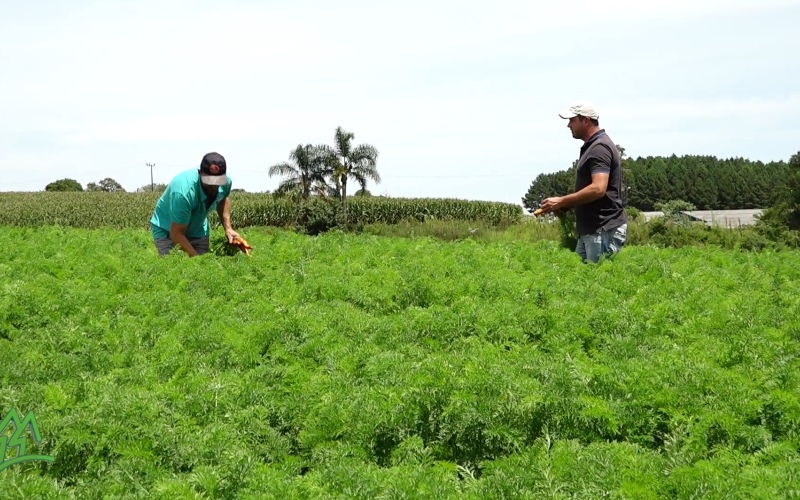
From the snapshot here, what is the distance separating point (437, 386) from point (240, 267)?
4.59 meters

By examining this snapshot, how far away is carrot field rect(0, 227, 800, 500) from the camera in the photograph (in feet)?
13.0

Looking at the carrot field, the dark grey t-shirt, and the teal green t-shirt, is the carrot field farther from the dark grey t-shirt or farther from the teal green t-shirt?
the teal green t-shirt

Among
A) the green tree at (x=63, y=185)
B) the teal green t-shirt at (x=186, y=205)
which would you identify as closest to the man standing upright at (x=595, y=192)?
the teal green t-shirt at (x=186, y=205)

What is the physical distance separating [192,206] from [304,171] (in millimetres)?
40162

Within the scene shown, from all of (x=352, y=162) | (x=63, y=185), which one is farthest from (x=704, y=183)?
(x=63, y=185)

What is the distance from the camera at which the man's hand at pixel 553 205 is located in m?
8.73

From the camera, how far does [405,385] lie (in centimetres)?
504

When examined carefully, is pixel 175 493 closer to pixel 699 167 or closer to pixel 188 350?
pixel 188 350

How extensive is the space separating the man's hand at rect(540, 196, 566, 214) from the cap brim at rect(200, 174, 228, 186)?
3458 mm

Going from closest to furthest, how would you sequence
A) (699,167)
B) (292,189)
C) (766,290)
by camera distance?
1. (766,290)
2. (292,189)
3. (699,167)

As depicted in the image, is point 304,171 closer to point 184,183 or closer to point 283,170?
point 283,170

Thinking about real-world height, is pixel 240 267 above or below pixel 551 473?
above

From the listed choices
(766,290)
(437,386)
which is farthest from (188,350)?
(766,290)

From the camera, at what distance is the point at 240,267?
9.02m
